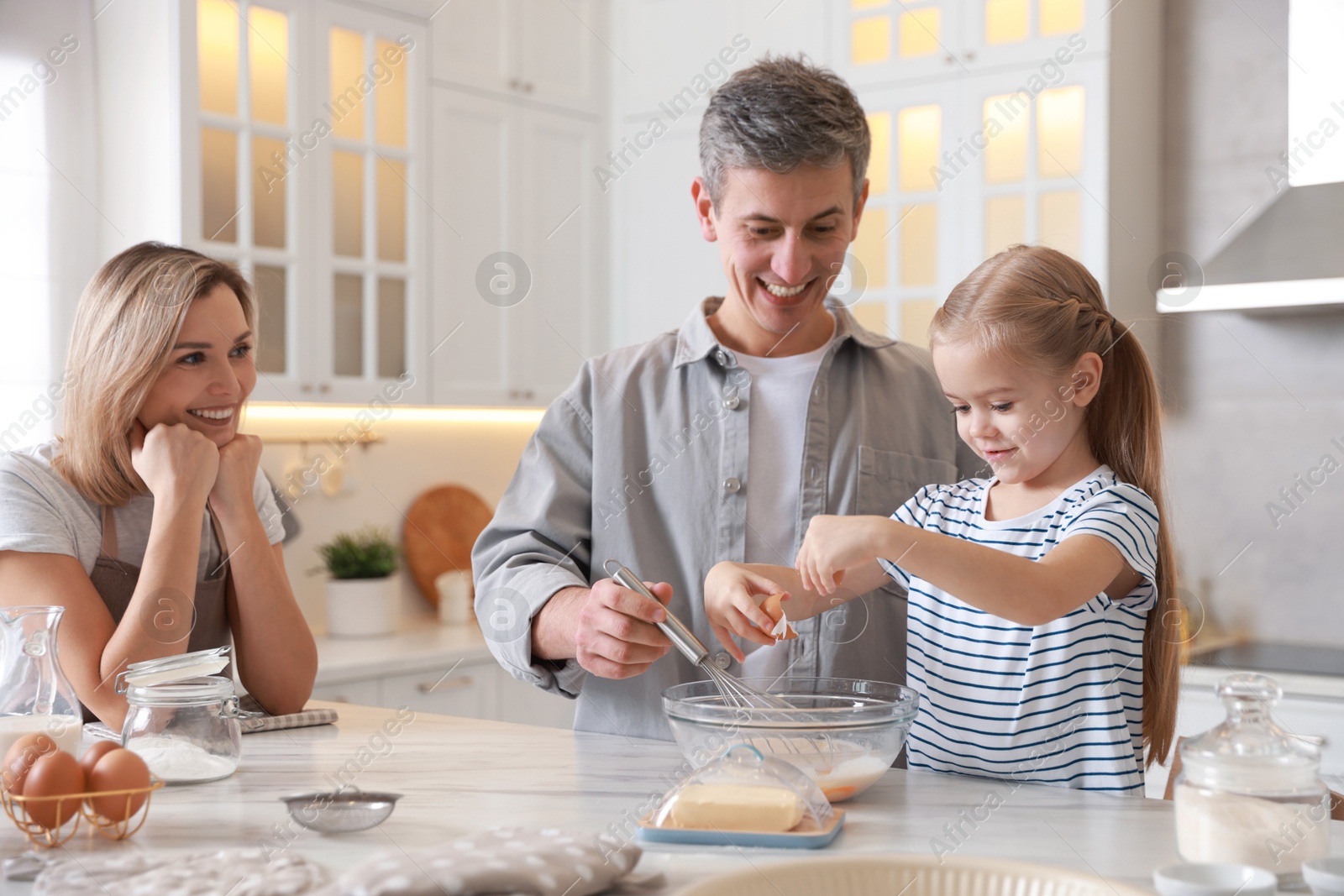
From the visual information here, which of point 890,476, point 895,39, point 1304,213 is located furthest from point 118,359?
point 1304,213

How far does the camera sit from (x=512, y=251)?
11.0ft

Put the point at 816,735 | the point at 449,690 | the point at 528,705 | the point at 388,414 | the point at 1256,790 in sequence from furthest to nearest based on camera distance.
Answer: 1. the point at 388,414
2. the point at 528,705
3. the point at 449,690
4. the point at 816,735
5. the point at 1256,790

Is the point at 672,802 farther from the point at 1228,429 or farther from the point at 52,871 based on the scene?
the point at 1228,429

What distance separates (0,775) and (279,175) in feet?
6.94

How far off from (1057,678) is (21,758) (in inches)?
35.8

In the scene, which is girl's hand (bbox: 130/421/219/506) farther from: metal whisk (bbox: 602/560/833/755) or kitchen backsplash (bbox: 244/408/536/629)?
kitchen backsplash (bbox: 244/408/536/629)

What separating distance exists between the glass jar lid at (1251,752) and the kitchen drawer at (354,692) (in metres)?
2.10

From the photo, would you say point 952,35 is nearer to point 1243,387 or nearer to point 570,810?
point 1243,387

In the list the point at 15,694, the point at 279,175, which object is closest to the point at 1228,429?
the point at 279,175

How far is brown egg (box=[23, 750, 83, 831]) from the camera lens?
2.94ft

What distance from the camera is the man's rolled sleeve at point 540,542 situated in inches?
55.1

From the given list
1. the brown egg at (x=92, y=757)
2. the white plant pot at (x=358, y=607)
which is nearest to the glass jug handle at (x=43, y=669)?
the brown egg at (x=92, y=757)

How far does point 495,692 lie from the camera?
10.1ft

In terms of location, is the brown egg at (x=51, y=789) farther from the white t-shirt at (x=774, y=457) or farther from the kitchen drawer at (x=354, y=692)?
the kitchen drawer at (x=354, y=692)
